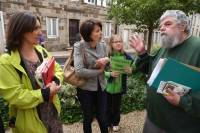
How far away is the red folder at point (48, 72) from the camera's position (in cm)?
242

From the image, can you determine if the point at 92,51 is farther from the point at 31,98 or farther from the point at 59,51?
the point at 59,51

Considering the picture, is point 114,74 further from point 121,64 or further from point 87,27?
point 87,27

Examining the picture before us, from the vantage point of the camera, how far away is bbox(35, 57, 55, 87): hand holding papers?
2395 millimetres

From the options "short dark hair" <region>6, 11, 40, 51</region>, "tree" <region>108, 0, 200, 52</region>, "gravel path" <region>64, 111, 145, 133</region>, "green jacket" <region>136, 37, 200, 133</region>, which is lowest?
"gravel path" <region>64, 111, 145, 133</region>

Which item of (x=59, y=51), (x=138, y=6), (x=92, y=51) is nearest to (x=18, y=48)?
(x=92, y=51)

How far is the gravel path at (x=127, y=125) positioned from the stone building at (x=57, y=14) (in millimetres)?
11039

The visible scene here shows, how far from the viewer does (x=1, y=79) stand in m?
2.35

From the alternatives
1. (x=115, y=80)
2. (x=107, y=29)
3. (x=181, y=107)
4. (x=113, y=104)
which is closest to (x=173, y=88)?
(x=181, y=107)

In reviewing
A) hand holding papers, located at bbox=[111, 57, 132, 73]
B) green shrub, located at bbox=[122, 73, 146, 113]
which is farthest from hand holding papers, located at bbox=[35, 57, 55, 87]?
green shrub, located at bbox=[122, 73, 146, 113]

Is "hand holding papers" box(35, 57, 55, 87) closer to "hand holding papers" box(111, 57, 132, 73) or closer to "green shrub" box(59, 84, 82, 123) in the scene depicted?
"hand holding papers" box(111, 57, 132, 73)

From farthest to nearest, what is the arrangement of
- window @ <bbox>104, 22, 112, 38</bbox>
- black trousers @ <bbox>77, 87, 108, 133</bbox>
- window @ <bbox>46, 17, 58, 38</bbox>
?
window @ <bbox>104, 22, 112, 38</bbox>, window @ <bbox>46, 17, 58, 38</bbox>, black trousers @ <bbox>77, 87, 108, 133</bbox>

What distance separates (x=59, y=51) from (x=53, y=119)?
1577cm

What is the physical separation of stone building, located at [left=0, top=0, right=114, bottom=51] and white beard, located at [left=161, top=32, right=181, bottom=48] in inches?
519

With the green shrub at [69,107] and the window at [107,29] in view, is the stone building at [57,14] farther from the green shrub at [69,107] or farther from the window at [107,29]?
the green shrub at [69,107]
